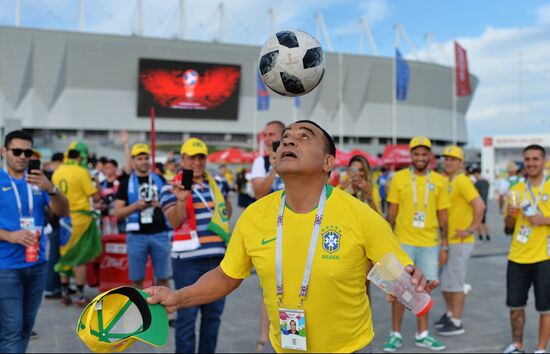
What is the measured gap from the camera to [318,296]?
234 cm

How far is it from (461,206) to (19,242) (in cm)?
498

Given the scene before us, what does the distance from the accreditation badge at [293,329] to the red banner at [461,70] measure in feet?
105

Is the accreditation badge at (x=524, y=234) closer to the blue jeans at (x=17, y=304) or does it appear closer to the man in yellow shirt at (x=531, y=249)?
the man in yellow shirt at (x=531, y=249)

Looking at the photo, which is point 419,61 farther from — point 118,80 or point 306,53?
point 306,53

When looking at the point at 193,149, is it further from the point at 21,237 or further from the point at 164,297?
the point at 164,297

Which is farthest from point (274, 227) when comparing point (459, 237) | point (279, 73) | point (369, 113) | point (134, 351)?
point (369, 113)

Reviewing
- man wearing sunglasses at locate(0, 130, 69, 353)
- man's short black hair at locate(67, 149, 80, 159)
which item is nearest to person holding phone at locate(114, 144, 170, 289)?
man's short black hair at locate(67, 149, 80, 159)

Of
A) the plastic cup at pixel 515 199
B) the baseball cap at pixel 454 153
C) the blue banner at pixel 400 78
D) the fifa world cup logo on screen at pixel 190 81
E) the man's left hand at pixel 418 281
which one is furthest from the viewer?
the fifa world cup logo on screen at pixel 190 81

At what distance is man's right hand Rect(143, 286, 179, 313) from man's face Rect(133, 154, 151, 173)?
4.32 metres

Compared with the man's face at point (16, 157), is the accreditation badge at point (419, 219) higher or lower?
lower

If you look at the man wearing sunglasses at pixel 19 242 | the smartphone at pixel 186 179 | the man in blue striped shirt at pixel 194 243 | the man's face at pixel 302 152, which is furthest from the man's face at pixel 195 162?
the man's face at pixel 302 152

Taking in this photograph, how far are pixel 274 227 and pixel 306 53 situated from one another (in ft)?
3.72

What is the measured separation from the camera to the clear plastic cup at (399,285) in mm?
2115

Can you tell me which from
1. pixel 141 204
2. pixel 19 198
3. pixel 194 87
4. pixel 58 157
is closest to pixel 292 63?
pixel 19 198
